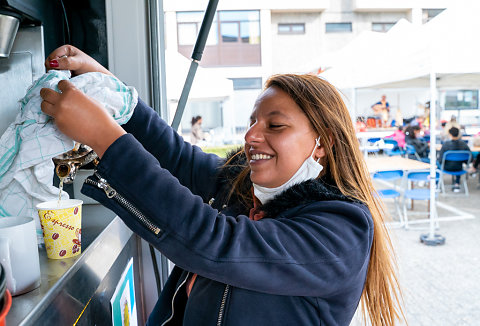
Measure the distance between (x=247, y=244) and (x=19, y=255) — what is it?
1.27 ft

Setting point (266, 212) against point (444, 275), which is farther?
point (444, 275)

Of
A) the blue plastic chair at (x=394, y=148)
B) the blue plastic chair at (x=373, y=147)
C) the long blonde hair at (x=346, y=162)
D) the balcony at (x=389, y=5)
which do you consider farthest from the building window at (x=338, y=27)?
the long blonde hair at (x=346, y=162)

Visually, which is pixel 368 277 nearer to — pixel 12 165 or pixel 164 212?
pixel 164 212

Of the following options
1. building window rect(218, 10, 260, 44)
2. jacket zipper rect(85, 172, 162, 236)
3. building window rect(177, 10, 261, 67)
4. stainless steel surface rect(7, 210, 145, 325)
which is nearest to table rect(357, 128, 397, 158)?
building window rect(177, 10, 261, 67)

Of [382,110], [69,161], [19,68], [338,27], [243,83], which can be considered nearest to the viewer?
[69,161]

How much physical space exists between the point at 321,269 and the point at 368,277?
293 mm

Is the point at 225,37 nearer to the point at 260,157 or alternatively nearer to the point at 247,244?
the point at 260,157

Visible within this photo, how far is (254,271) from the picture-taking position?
A: 0.75 m

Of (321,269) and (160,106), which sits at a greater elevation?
(160,106)

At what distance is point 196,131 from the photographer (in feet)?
20.5

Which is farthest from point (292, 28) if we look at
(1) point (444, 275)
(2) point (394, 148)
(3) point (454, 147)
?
(1) point (444, 275)

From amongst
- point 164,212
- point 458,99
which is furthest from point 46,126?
point 458,99

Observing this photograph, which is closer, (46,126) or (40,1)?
(46,126)

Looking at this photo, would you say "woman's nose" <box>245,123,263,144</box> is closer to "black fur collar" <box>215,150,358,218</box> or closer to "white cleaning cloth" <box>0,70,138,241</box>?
"black fur collar" <box>215,150,358,218</box>
